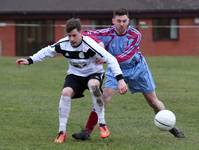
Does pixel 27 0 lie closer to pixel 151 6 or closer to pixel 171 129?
pixel 151 6

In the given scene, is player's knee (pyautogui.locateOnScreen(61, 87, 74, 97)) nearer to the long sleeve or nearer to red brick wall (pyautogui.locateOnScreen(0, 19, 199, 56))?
the long sleeve

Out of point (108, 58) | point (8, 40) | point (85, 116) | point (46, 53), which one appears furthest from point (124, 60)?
point (8, 40)

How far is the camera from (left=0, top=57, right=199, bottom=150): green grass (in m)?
8.84

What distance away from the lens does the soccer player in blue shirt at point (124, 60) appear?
935cm

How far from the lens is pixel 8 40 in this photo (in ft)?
148

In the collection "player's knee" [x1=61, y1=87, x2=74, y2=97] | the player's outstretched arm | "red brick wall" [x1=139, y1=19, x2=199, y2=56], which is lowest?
"player's knee" [x1=61, y1=87, x2=74, y2=97]

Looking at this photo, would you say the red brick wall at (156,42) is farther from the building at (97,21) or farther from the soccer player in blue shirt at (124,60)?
the soccer player in blue shirt at (124,60)

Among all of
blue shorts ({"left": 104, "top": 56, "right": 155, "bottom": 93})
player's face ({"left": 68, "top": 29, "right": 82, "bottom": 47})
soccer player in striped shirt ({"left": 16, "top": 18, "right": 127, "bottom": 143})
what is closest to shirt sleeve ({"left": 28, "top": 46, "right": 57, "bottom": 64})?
soccer player in striped shirt ({"left": 16, "top": 18, "right": 127, "bottom": 143})

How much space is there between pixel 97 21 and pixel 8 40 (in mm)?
6167

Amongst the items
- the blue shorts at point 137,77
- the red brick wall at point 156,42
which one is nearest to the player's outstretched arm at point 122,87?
the blue shorts at point 137,77

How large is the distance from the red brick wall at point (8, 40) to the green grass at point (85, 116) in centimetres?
2390

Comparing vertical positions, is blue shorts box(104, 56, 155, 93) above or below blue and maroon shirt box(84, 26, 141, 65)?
below

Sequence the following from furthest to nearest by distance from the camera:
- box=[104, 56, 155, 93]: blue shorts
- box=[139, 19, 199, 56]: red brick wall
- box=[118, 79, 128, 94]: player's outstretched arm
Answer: box=[139, 19, 199, 56]: red brick wall, box=[104, 56, 155, 93]: blue shorts, box=[118, 79, 128, 94]: player's outstretched arm

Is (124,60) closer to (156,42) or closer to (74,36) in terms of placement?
(74,36)
